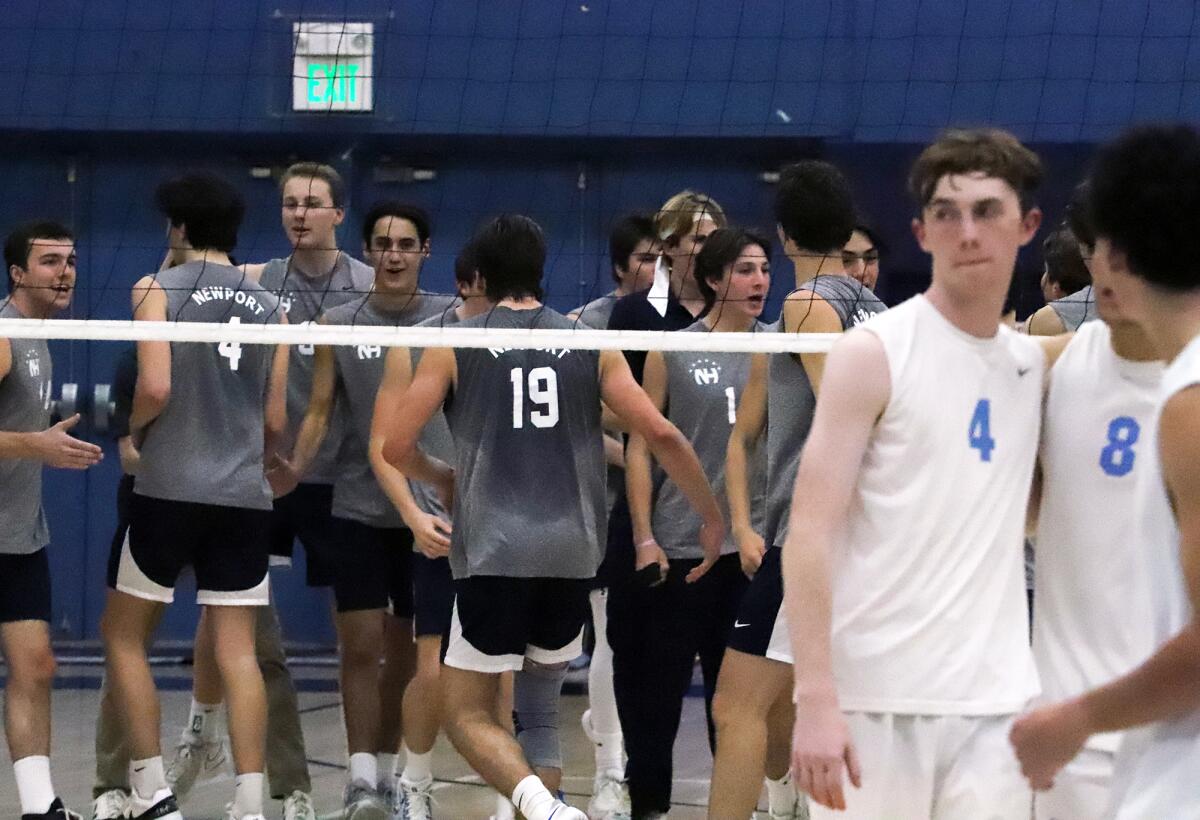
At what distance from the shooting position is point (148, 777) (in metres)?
5.36

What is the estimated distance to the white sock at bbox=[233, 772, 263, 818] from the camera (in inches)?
208

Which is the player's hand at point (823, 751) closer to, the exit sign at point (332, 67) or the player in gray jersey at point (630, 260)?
the player in gray jersey at point (630, 260)

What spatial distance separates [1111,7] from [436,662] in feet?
15.9

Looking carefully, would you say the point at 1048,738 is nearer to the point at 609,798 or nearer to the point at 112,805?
the point at 609,798

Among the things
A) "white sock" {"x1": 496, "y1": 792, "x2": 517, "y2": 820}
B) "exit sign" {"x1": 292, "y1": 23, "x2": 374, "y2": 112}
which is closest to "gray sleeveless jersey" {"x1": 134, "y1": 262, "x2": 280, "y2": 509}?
"white sock" {"x1": 496, "y1": 792, "x2": 517, "y2": 820}

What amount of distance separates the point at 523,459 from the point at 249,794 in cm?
131

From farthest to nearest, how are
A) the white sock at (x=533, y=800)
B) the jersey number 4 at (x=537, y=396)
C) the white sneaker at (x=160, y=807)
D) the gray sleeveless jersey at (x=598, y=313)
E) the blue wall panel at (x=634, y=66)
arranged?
the blue wall panel at (x=634, y=66) < the gray sleeveless jersey at (x=598, y=313) < the white sneaker at (x=160, y=807) < the jersey number 4 at (x=537, y=396) < the white sock at (x=533, y=800)

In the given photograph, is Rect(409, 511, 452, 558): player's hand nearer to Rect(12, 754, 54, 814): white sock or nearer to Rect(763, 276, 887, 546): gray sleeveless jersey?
Rect(763, 276, 887, 546): gray sleeveless jersey

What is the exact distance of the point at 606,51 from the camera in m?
8.86

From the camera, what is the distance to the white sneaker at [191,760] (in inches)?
236

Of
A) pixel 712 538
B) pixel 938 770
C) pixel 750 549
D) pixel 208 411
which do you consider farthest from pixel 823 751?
pixel 208 411

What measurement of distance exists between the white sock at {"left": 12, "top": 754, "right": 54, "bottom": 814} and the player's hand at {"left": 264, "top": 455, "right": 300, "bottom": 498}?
113 centimetres

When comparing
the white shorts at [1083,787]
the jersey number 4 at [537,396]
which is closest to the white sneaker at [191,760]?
the jersey number 4 at [537,396]

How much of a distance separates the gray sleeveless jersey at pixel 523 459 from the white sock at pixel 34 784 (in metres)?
1.40
